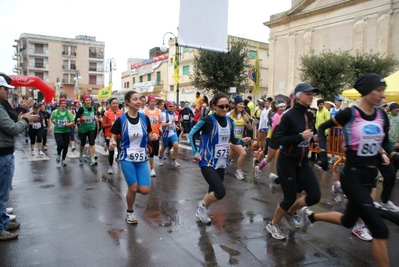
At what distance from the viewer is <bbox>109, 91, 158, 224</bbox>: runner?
4867 mm

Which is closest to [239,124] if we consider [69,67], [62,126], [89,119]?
[89,119]

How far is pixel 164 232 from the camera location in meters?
4.59

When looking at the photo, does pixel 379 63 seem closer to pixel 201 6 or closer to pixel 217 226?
pixel 201 6

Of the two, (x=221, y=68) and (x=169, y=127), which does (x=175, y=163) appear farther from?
(x=221, y=68)

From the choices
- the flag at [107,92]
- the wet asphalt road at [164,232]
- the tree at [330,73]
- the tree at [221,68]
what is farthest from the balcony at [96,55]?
the wet asphalt road at [164,232]

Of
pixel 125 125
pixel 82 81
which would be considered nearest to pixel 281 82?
pixel 125 125

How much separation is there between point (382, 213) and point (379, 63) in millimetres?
22479

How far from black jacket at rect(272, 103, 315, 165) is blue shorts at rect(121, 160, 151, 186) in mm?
1966

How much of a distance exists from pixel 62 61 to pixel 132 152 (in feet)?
250

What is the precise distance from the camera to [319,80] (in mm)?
22203

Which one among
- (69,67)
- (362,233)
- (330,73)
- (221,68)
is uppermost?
(69,67)

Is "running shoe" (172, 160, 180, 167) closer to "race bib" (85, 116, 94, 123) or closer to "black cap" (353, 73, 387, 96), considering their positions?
"race bib" (85, 116, 94, 123)

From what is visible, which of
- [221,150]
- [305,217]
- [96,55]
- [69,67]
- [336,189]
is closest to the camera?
[305,217]

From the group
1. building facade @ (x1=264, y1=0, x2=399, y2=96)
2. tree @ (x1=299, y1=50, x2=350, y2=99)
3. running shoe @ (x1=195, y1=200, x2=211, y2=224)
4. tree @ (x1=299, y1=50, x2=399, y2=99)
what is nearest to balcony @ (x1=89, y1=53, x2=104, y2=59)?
building facade @ (x1=264, y1=0, x2=399, y2=96)
